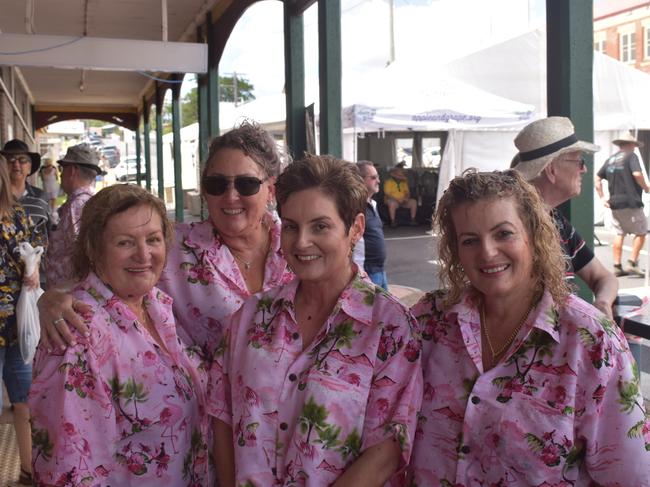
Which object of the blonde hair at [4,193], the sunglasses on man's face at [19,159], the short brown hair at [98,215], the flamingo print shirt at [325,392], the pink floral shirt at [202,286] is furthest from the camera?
the sunglasses on man's face at [19,159]

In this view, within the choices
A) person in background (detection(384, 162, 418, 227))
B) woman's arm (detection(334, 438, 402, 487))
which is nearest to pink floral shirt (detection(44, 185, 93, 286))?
woman's arm (detection(334, 438, 402, 487))

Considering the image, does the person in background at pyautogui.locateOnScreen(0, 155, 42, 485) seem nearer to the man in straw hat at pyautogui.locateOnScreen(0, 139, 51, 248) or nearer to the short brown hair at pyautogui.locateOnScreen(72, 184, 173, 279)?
the man in straw hat at pyautogui.locateOnScreen(0, 139, 51, 248)

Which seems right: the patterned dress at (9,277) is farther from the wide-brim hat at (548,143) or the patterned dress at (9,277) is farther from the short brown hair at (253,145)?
the wide-brim hat at (548,143)

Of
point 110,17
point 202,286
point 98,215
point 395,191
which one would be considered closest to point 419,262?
point 395,191

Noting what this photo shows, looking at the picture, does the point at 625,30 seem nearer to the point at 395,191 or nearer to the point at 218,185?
the point at 395,191

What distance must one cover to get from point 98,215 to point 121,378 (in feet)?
1.38

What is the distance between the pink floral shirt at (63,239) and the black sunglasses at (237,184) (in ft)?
5.12

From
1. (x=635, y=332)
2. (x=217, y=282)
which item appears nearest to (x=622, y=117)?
(x=635, y=332)

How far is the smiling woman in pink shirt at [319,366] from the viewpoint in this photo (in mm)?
1514

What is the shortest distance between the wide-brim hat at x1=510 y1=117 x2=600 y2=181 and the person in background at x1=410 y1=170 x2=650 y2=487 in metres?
1.02

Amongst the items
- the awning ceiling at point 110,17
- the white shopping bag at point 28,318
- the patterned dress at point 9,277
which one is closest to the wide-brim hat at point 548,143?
the white shopping bag at point 28,318

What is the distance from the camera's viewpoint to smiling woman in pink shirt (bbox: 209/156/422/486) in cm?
151

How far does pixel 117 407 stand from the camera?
5.38 feet

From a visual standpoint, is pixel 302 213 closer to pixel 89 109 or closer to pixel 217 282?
pixel 217 282
